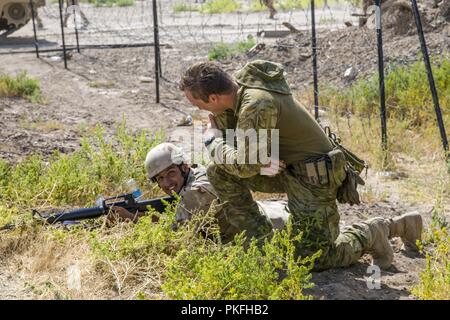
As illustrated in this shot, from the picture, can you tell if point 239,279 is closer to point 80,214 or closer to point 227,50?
point 80,214

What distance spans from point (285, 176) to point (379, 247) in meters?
0.74

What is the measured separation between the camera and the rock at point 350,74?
10.6m

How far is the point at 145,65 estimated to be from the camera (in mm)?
13570

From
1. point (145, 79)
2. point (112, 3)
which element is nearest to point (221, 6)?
point (112, 3)

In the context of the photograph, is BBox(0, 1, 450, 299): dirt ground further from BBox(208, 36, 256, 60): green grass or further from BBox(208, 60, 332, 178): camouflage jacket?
BBox(208, 60, 332, 178): camouflage jacket

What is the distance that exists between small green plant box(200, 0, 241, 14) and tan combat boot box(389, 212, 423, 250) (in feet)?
58.9

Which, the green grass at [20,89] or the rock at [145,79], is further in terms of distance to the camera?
the rock at [145,79]

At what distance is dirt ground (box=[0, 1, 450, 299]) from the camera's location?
4652 millimetres

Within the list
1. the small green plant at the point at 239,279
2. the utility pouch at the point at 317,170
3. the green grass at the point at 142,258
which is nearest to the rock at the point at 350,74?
the green grass at the point at 142,258

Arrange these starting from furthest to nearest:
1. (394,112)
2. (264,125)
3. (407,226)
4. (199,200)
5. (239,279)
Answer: (394,112), (407,226), (199,200), (264,125), (239,279)

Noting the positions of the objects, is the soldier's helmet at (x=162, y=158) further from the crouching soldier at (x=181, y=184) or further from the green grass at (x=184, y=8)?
the green grass at (x=184, y=8)

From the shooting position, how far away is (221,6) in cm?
2333

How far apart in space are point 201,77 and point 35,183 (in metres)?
1.89
